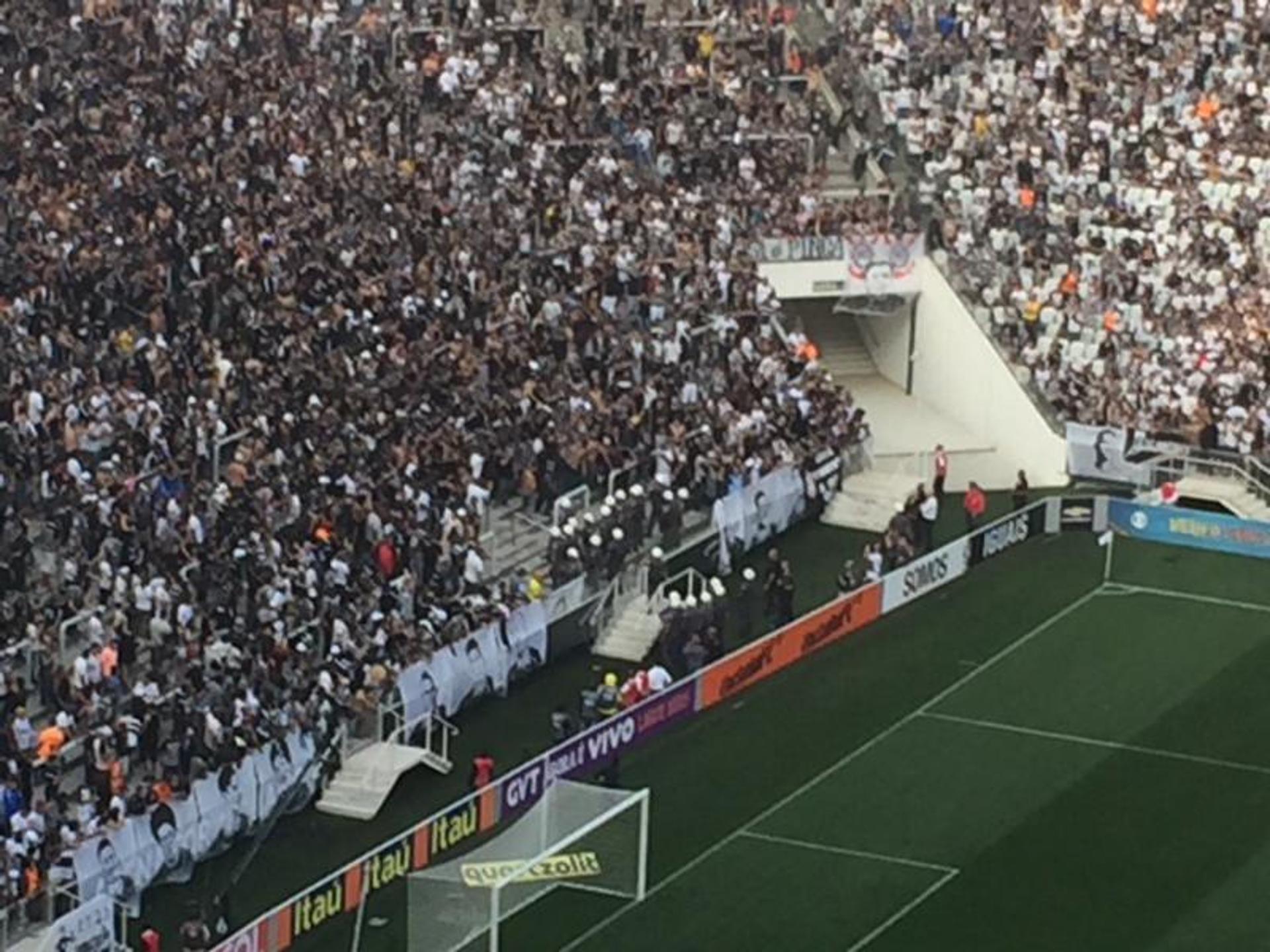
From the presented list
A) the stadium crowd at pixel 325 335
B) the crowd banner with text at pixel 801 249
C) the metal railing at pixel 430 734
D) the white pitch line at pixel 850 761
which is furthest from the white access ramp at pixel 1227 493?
the metal railing at pixel 430 734

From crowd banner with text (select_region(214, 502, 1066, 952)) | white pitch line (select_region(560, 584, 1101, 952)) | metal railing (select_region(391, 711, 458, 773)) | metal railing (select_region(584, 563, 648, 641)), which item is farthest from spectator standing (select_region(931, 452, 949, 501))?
metal railing (select_region(391, 711, 458, 773))

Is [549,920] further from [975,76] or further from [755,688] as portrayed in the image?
[975,76]

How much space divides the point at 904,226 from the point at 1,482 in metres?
22.5

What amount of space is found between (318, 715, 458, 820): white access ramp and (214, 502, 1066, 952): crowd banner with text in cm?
134

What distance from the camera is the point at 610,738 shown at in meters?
44.5

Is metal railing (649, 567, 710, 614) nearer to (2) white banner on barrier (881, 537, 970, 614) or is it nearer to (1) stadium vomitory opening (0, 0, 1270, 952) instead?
(1) stadium vomitory opening (0, 0, 1270, 952)

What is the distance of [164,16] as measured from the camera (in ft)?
189

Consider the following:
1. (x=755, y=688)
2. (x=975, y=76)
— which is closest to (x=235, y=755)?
(x=755, y=688)

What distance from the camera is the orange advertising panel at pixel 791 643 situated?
47.7 m

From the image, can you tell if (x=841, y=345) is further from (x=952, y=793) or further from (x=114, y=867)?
(x=114, y=867)

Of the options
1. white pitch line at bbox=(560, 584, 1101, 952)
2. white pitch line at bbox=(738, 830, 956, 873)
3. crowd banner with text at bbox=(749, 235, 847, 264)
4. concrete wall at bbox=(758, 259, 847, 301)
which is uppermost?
crowd banner with text at bbox=(749, 235, 847, 264)

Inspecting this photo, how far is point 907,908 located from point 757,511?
14027 mm

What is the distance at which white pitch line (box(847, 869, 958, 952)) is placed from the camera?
131 feet

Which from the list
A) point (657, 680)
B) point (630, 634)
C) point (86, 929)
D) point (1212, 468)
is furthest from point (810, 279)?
point (86, 929)
